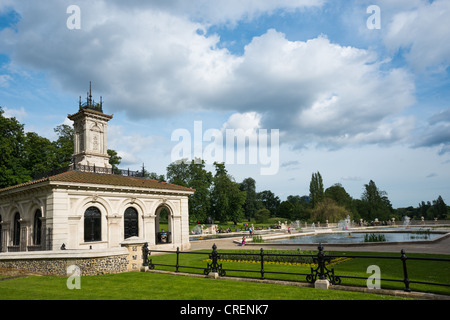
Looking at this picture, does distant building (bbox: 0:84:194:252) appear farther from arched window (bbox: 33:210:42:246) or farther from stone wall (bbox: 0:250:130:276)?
stone wall (bbox: 0:250:130:276)

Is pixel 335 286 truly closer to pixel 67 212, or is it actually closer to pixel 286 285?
pixel 286 285

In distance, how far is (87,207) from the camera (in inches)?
932

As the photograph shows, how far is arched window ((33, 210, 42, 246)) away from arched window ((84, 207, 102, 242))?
3.53 meters

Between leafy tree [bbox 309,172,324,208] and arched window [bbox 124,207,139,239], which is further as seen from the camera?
leafy tree [bbox 309,172,324,208]

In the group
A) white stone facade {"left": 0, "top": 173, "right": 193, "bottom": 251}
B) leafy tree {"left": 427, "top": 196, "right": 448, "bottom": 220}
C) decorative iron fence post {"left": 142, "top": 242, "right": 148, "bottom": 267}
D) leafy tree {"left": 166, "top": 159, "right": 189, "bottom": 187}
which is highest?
leafy tree {"left": 166, "top": 159, "right": 189, "bottom": 187}

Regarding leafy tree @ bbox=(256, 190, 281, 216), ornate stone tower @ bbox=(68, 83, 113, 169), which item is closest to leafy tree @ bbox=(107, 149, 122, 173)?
ornate stone tower @ bbox=(68, 83, 113, 169)

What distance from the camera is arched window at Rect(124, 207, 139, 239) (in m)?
26.2

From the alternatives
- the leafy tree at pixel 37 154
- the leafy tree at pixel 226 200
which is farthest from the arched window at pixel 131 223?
the leafy tree at pixel 226 200

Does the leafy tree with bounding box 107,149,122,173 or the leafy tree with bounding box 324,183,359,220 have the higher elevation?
the leafy tree with bounding box 107,149,122,173

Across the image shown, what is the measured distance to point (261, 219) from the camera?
92.9 meters

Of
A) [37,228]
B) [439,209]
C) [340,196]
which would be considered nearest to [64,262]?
[37,228]

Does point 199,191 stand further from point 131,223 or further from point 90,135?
point 131,223

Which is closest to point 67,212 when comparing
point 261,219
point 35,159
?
point 35,159
